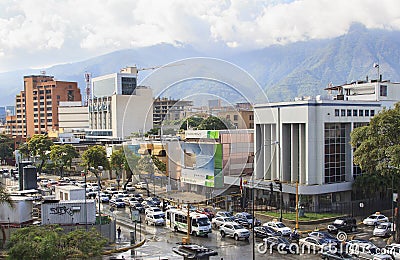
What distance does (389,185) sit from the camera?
38500 millimetres

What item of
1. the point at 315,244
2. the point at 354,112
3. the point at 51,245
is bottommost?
the point at 315,244

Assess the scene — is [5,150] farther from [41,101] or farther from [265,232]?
[265,232]

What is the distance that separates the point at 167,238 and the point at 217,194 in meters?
9.98

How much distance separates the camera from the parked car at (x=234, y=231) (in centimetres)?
2938

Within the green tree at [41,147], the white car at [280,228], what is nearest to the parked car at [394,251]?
the white car at [280,228]

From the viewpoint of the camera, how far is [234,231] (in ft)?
97.6

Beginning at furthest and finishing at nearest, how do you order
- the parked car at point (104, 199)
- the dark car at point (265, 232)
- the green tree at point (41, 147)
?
1. the green tree at point (41, 147)
2. the parked car at point (104, 199)
3. the dark car at point (265, 232)

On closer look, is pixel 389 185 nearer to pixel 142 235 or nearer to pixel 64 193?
pixel 142 235

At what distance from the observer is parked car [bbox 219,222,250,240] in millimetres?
29375

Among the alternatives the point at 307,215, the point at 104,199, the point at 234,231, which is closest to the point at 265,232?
the point at 234,231

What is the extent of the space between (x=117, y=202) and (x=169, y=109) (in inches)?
735

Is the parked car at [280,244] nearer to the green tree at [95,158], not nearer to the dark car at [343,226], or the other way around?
the dark car at [343,226]

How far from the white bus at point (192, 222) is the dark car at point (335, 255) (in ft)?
26.8

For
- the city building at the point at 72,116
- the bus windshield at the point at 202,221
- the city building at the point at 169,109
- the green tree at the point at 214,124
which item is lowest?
the bus windshield at the point at 202,221
